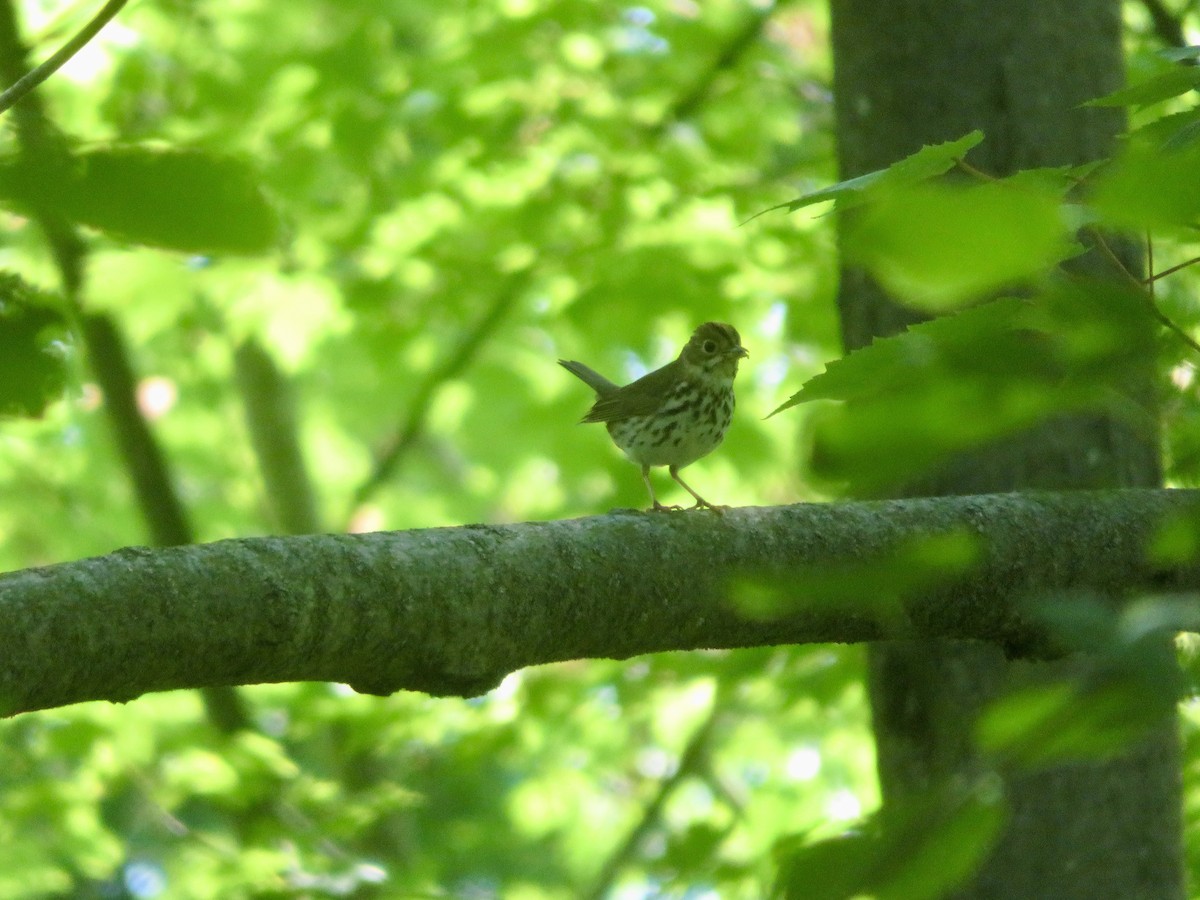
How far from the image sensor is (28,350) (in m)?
0.78

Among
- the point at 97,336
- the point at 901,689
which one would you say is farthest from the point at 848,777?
the point at 97,336

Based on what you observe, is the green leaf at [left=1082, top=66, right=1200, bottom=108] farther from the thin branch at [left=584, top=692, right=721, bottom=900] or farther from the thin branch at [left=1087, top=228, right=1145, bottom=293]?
the thin branch at [left=584, top=692, right=721, bottom=900]

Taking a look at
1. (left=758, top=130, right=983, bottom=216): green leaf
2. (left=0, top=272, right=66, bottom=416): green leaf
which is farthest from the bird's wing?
(left=0, top=272, right=66, bottom=416): green leaf

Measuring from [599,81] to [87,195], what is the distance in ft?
17.3

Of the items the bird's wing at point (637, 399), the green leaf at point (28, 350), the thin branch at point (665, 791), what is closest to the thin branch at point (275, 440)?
the thin branch at point (665, 791)

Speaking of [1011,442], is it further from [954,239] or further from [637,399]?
[954,239]

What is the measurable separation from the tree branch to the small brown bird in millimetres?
2120

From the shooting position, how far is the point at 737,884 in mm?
4203

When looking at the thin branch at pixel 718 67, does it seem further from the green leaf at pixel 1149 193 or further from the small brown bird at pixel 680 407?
the green leaf at pixel 1149 193

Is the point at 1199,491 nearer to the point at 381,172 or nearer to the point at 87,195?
the point at 87,195

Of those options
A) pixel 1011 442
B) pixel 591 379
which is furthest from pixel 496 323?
pixel 1011 442

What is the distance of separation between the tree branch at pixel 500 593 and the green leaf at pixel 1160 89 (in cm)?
47

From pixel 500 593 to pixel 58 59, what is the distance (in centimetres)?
109

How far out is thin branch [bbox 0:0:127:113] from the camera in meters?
0.78
